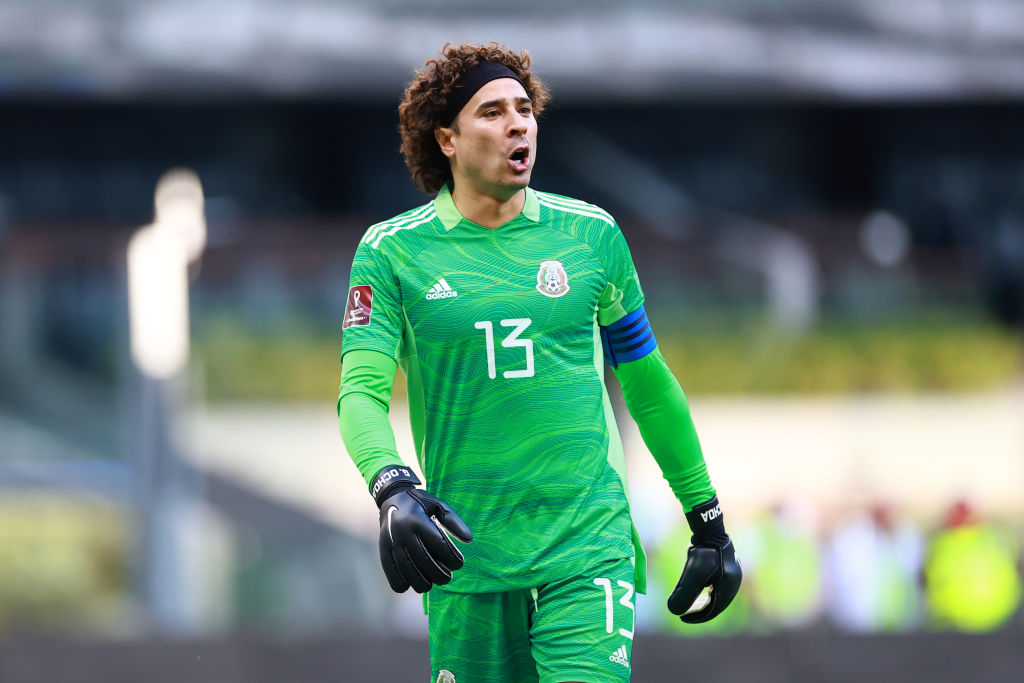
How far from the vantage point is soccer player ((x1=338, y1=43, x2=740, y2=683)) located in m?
3.40

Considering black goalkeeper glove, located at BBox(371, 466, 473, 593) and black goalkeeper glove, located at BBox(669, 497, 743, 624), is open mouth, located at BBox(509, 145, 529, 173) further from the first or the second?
black goalkeeper glove, located at BBox(669, 497, 743, 624)

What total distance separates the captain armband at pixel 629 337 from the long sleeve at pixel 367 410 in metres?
0.63

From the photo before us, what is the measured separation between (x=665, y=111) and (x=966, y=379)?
592 cm

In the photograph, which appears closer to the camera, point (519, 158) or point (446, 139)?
point (519, 158)

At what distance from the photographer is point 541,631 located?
3.40m

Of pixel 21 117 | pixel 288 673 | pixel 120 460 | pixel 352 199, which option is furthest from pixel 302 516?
pixel 21 117

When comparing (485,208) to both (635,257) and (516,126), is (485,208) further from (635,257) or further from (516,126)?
(635,257)

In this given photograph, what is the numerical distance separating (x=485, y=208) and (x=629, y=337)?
52 centimetres

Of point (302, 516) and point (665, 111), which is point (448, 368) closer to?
point (302, 516)

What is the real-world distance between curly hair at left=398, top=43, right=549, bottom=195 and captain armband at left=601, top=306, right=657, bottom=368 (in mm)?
607

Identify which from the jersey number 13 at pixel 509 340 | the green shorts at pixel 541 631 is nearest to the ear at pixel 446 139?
→ the jersey number 13 at pixel 509 340

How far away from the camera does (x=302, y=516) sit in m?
11.6

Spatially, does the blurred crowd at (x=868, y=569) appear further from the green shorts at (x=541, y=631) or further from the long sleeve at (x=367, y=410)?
the long sleeve at (x=367, y=410)

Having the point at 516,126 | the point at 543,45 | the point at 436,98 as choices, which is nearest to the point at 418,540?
the point at 516,126
